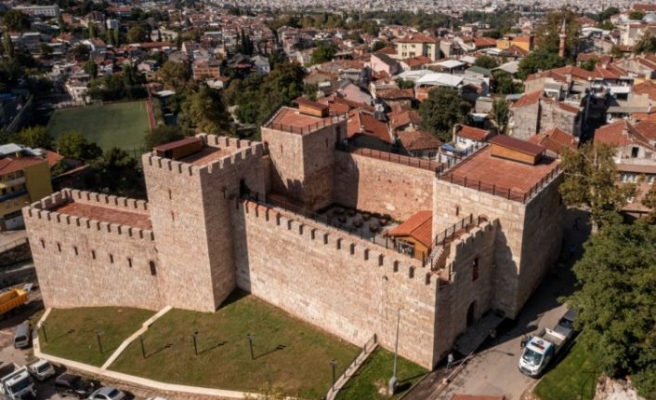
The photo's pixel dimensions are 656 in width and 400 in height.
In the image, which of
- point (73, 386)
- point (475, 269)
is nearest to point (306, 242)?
point (475, 269)

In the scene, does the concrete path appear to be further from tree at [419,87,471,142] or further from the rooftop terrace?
tree at [419,87,471,142]

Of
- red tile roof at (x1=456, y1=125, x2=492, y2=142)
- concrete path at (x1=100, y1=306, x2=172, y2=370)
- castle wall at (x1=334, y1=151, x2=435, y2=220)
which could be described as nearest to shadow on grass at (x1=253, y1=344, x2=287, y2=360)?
concrete path at (x1=100, y1=306, x2=172, y2=370)

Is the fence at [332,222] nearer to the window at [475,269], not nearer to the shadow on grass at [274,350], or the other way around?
the window at [475,269]

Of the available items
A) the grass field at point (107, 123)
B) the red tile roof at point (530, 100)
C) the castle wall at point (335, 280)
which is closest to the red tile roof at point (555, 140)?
the red tile roof at point (530, 100)

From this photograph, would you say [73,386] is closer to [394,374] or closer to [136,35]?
[394,374]

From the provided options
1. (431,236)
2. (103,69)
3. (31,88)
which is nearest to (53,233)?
(431,236)

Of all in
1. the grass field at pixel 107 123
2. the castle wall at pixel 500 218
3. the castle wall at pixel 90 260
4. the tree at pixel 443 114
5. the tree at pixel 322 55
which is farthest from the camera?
the tree at pixel 322 55
